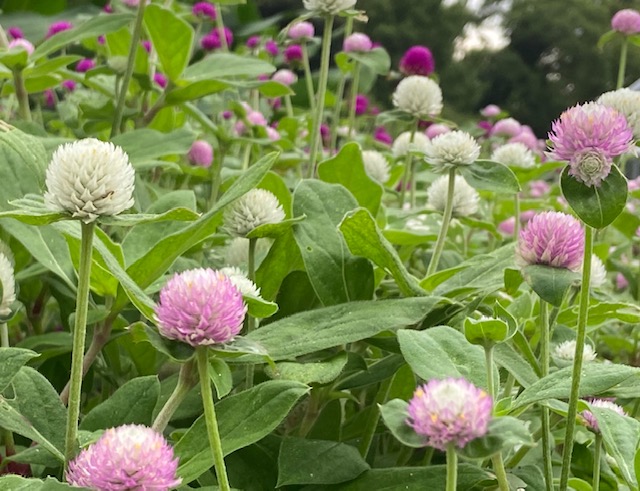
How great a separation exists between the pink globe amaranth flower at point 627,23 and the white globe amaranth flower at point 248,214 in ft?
3.27

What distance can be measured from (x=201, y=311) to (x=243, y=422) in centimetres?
10

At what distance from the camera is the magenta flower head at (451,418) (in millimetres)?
401

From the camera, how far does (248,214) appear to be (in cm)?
78

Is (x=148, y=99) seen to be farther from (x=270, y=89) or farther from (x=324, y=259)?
(x=324, y=259)

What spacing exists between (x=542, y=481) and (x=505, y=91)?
12.7 m

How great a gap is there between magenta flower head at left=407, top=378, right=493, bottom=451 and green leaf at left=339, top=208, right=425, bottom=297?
0.28m

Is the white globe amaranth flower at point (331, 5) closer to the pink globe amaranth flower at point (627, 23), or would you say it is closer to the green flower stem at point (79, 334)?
the pink globe amaranth flower at point (627, 23)

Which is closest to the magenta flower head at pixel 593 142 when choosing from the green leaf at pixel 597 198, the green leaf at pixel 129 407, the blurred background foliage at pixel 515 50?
the green leaf at pixel 597 198

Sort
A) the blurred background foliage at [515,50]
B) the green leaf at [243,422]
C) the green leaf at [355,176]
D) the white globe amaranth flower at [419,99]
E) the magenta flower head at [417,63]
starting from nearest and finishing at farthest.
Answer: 1. the green leaf at [243,422]
2. the green leaf at [355,176]
3. the white globe amaranth flower at [419,99]
4. the magenta flower head at [417,63]
5. the blurred background foliage at [515,50]

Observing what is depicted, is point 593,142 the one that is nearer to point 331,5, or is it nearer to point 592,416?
point 592,416

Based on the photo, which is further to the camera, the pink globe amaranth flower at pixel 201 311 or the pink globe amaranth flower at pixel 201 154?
the pink globe amaranth flower at pixel 201 154

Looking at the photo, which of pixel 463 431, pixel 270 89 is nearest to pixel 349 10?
pixel 270 89

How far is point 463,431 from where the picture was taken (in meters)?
0.40

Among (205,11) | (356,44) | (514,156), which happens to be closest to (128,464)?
(514,156)
